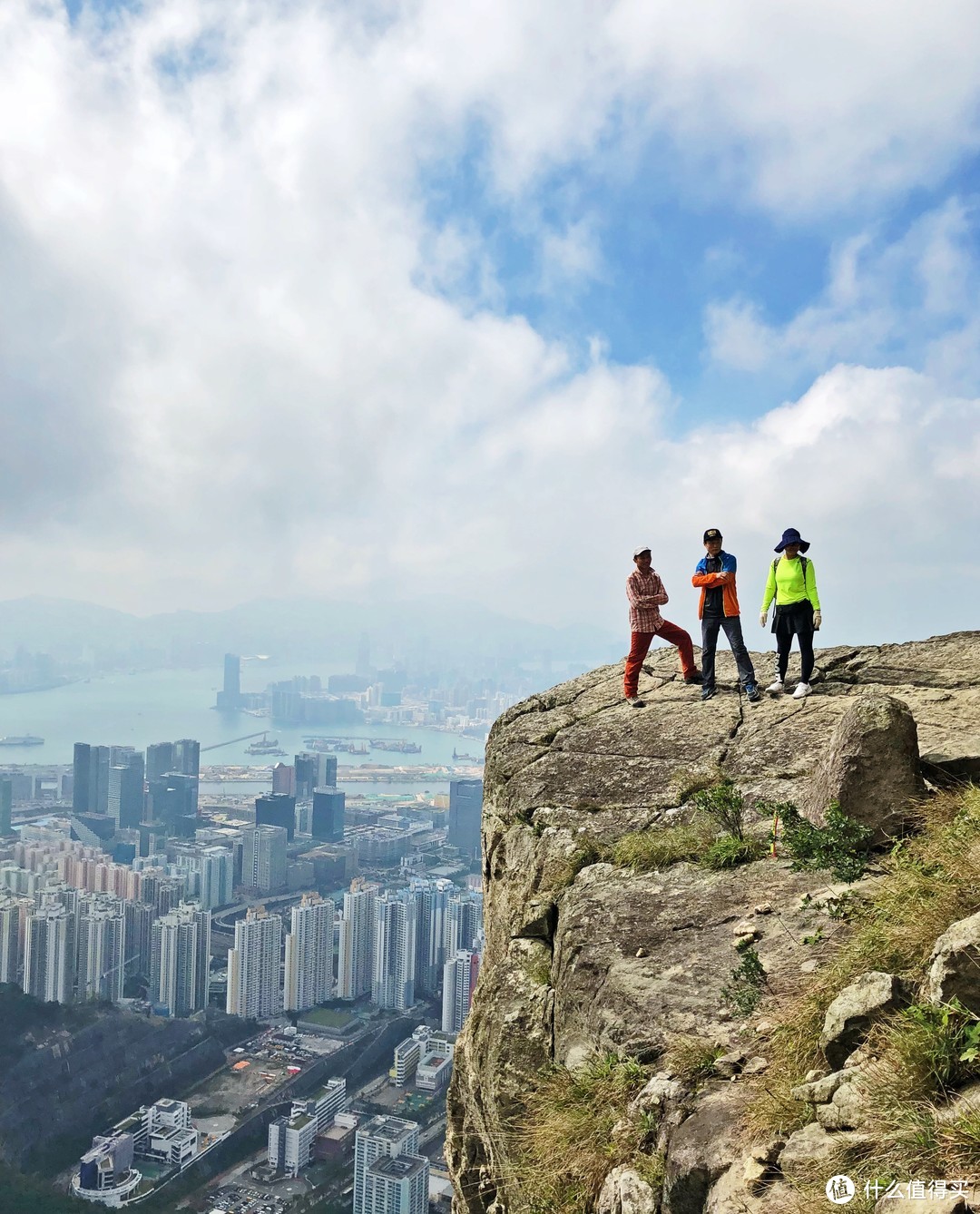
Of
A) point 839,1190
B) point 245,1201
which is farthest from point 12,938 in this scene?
point 839,1190

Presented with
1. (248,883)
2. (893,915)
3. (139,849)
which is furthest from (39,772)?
(893,915)

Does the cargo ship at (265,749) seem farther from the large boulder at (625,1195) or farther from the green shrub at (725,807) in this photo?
the large boulder at (625,1195)

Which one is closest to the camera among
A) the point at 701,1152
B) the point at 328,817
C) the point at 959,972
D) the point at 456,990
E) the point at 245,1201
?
the point at 959,972

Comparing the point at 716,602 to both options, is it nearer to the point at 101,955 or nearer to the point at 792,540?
the point at 792,540

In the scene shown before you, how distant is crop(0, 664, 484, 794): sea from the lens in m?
94.4

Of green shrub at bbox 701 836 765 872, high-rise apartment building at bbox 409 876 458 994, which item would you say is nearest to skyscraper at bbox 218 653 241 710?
high-rise apartment building at bbox 409 876 458 994

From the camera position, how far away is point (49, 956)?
1720 inches

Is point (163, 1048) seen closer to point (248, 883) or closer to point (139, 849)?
point (248, 883)

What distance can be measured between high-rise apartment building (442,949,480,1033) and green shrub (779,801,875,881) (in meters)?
40.7

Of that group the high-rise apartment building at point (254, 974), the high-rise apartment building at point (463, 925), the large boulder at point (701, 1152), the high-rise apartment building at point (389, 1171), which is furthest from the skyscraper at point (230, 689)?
the large boulder at point (701, 1152)

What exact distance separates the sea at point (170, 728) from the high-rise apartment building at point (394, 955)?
134ft

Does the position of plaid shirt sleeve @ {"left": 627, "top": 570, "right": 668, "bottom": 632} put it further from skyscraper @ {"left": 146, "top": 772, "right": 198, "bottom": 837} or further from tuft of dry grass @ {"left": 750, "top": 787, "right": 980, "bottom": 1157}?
skyscraper @ {"left": 146, "top": 772, "right": 198, "bottom": 837}

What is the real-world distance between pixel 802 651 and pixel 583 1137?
6518 millimetres

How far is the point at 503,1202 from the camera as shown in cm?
561
